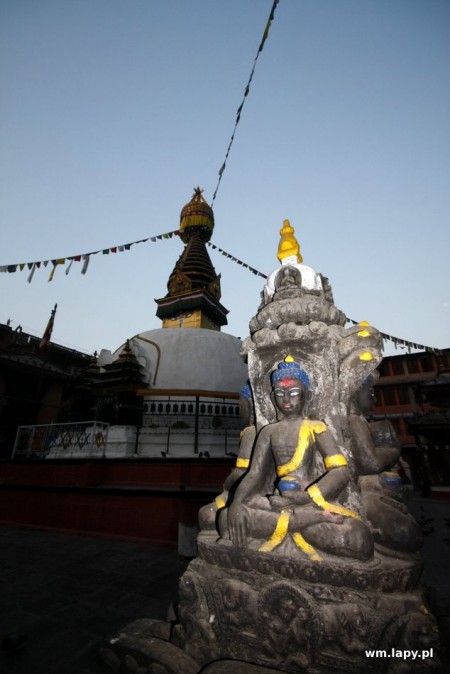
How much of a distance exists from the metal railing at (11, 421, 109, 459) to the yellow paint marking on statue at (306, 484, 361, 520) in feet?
28.8

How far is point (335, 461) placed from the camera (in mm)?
2248

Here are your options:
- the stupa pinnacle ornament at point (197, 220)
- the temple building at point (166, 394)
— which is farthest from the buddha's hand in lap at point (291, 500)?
the stupa pinnacle ornament at point (197, 220)

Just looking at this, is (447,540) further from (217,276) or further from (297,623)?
(217,276)

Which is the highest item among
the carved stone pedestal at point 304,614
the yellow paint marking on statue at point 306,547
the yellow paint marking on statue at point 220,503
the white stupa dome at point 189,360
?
the white stupa dome at point 189,360

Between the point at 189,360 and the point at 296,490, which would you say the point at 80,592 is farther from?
the point at 189,360

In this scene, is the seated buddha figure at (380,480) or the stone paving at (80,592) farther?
the stone paving at (80,592)

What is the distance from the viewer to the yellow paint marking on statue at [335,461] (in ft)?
7.35

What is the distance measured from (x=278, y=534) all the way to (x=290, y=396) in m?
0.96

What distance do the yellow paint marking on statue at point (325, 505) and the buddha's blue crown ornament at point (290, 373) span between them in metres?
0.80

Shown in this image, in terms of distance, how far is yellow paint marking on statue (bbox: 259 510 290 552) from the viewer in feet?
6.73

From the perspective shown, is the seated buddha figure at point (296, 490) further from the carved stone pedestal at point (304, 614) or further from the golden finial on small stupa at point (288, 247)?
the golden finial on small stupa at point (288, 247)

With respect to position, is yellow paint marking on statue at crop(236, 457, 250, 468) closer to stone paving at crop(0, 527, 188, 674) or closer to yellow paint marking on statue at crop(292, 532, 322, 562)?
yellow paint marking on statue at crop(292, 532, 322, 562)

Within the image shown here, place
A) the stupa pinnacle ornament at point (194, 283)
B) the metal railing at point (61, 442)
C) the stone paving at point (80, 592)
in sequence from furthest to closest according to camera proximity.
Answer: the stupa pinnacle ornament at point (194, 283), the metal railing at point (61, 442), the stone paving at point (80, 592)

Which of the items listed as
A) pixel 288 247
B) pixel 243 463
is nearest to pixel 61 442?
pixel 243 463
